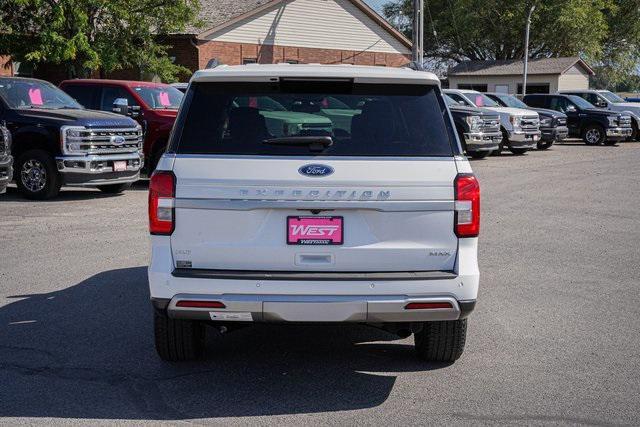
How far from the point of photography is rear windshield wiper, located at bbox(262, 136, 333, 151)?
509cm

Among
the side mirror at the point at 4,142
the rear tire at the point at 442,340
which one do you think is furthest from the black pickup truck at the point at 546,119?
the rear tire at the point at 442,340

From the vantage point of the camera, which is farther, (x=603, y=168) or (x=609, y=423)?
(x=603, y=168)

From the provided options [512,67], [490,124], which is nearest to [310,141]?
[490,124]

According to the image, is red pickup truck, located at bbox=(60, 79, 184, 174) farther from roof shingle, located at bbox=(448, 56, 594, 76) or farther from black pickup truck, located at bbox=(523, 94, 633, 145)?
roof shingle, located at bbox=(448, 56, 594, 76)

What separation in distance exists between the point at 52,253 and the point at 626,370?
6587 mm

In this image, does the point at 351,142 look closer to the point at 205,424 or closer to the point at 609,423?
the point at 205,424

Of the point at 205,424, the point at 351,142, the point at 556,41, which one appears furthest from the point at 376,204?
the point at 556,41

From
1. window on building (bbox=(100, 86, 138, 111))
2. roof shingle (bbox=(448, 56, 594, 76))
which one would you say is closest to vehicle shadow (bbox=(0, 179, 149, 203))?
window on building (bbox=(100, 86, 138, 111))

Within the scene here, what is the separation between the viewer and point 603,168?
73.9 ft

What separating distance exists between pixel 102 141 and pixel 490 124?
43.4 ft

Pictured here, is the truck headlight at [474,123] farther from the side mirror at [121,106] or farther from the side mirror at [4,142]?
the side mirror at [4,142]

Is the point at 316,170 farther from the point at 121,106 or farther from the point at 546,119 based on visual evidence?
the point at 546,119

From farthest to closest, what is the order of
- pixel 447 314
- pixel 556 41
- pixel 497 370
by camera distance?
pixel 556 41
pixel 497 370
pixel 447 314

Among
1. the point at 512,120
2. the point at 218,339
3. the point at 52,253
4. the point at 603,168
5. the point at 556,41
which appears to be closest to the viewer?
the point at 218,339
